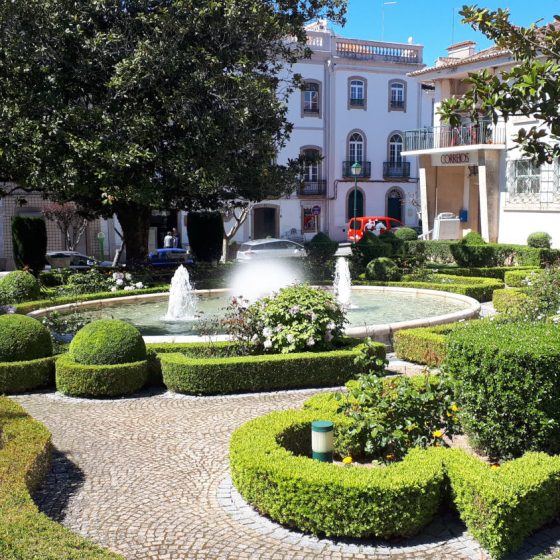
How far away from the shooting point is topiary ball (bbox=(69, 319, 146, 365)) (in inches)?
352

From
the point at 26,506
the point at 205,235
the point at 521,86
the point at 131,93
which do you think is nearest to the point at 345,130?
the point at 205,235

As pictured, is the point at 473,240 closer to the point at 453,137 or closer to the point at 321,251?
the point at 453,137

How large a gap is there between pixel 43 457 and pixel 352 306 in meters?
9.60

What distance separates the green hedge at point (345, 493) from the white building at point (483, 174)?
1771 cm

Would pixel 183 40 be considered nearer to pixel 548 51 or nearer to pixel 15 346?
pixel 15 346

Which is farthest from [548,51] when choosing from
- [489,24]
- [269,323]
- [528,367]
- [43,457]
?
[43,457]

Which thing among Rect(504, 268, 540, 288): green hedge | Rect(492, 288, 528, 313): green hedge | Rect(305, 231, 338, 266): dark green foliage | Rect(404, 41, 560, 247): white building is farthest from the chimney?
Rect(492, 288, 528, 313): green hedge

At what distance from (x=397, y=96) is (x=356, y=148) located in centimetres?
394

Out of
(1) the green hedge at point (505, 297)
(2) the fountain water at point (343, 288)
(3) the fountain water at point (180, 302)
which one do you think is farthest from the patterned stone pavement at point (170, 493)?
(2) the fountain water at point (343, 288)

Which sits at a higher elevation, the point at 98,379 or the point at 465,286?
the point at 465,286

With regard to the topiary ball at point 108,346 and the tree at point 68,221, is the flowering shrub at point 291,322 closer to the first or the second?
the topiary ball at point 108,346

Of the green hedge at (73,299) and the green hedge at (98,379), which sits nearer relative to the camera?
the green hedge at (98,379)

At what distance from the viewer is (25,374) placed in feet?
29.8

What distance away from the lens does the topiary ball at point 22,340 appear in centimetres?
926
